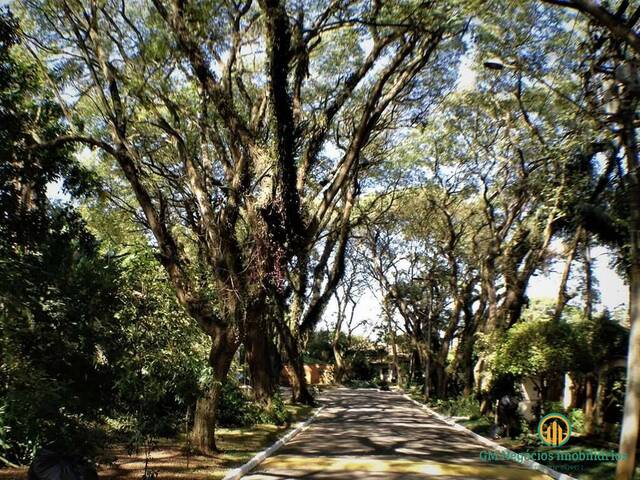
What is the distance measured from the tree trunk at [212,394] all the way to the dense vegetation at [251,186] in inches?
1.6

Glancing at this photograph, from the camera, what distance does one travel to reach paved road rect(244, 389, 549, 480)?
9.51 metres

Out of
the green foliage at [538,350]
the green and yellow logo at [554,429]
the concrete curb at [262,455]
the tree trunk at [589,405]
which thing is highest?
the green foliage at [538,350]

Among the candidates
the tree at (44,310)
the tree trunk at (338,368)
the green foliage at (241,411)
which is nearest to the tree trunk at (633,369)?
the tree at (44,310)

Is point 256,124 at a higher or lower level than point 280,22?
lower

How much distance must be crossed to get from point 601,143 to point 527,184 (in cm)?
365

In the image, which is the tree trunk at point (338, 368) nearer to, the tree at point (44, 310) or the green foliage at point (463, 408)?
the green foliage at point (463, 408)

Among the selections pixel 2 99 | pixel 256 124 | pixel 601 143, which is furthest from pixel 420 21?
pixel 2 99

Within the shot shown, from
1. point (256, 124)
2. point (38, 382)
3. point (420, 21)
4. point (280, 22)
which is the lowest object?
point (38, 382)

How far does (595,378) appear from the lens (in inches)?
563

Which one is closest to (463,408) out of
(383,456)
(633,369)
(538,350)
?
(538,350)

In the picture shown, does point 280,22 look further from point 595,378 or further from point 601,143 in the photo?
point 595,378

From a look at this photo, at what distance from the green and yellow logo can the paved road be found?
1546mm

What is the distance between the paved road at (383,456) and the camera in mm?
9508

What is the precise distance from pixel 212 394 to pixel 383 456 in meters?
3.85
